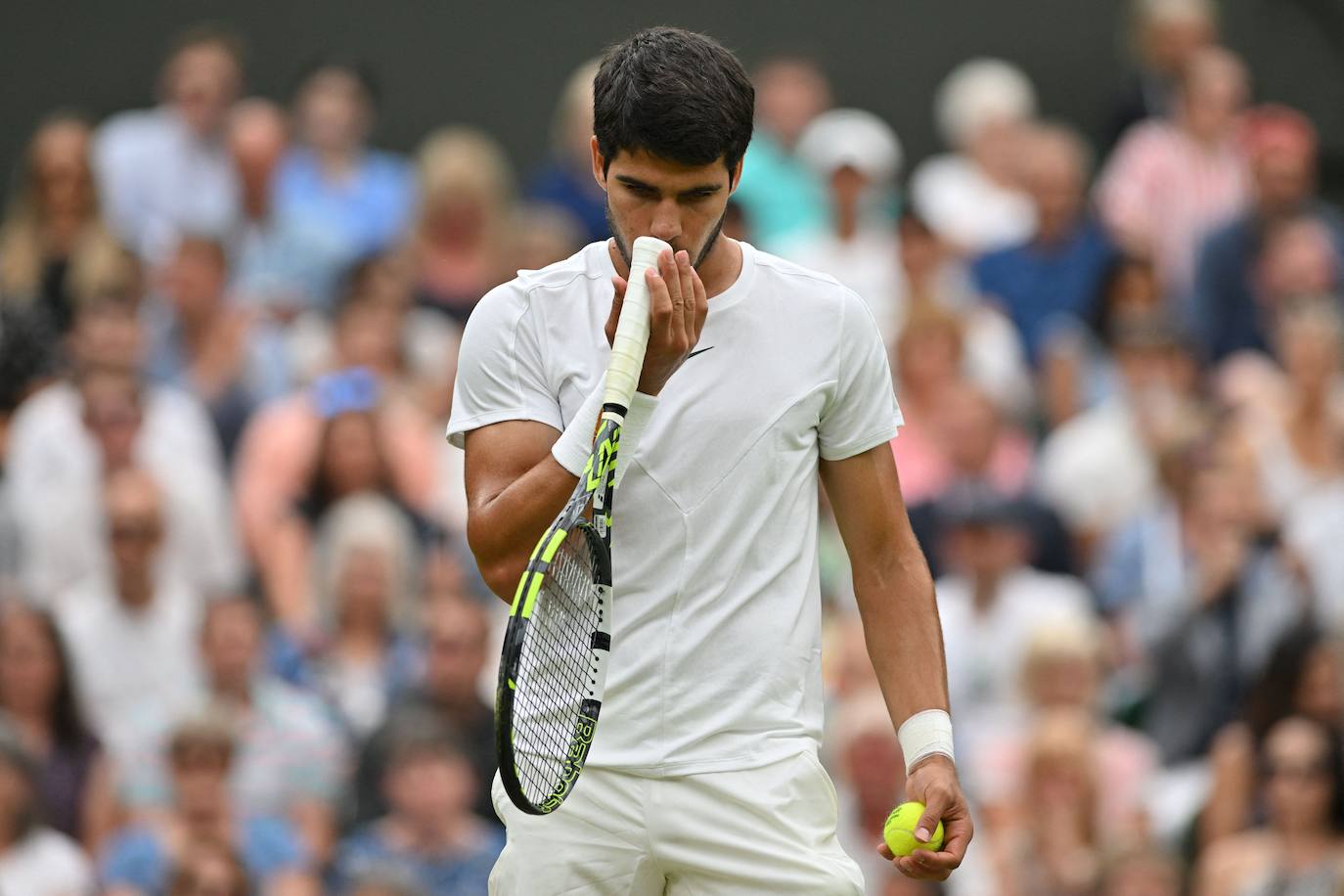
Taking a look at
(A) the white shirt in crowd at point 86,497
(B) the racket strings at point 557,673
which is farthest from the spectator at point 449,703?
(B) the racket strings at point 557,673

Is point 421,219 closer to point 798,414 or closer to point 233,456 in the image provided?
point 233,456

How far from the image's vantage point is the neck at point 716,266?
12.3ft

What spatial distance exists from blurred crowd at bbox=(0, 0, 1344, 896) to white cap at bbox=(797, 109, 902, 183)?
4 cm

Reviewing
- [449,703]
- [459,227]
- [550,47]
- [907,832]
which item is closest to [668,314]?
[907,832]

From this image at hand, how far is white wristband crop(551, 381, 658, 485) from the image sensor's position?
139 inches

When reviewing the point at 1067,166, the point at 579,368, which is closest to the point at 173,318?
the point at 1067,166

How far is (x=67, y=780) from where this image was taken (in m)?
7.57

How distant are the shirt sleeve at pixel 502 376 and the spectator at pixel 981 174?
6905 millimetres

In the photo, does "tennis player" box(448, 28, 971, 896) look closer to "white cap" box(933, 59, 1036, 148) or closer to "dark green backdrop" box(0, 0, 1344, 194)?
"white cap" box(933, 59, 1036, 148)

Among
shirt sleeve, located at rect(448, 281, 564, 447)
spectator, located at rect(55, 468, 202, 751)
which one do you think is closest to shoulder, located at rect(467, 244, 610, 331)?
shirt sleeve, located at rect(448, 281, 564, 447)

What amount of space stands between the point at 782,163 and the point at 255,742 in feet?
14.3

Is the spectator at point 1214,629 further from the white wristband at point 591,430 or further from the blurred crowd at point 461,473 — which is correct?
the white wristband at point 591,430

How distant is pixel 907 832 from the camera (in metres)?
3.67

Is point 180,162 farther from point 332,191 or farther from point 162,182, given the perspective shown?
point 332,191
